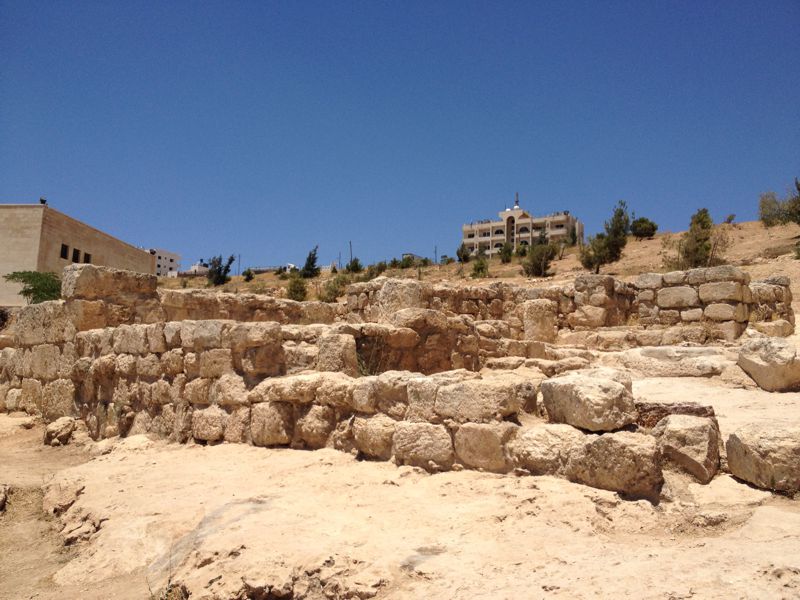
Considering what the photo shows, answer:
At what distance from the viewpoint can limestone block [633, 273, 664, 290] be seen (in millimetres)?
11484

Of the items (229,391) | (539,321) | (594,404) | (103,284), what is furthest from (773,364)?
(103,284)

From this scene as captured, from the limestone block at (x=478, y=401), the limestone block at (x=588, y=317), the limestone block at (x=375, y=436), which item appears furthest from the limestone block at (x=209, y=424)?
the limestone block at (x=588, y=317)

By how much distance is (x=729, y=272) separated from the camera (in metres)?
10.4

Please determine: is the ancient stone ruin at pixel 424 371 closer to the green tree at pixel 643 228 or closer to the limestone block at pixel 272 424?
the limestone block at pixel 272 424

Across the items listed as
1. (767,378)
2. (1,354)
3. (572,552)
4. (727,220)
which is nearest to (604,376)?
(572,552)

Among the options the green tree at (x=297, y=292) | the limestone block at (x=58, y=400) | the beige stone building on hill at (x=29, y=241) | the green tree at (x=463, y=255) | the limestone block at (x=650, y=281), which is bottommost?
the limestone block at (x=58, y=400)

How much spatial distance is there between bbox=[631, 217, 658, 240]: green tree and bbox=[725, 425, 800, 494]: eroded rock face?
34861 millimetres

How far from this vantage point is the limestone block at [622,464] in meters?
3.17

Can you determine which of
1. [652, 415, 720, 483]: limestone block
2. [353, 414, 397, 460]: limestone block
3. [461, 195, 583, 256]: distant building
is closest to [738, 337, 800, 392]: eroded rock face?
[652, 415, 720, 483]: limestone block

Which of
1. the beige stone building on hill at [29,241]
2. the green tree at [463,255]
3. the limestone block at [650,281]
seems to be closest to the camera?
the limestone block at [650,281]

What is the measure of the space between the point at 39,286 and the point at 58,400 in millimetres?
15504

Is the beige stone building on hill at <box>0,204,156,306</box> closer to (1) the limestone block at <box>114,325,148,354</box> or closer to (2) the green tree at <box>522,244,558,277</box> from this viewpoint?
(1) the limestone block at <box>114,325,148,354</box>

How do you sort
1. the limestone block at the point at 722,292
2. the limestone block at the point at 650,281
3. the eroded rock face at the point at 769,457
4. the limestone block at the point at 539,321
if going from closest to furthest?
the eroded rock face at the point at 769,457 → the limestone block at the point at 722,292 → the limestone block at the point at 650,281 → the limestone block at the point at 539,321

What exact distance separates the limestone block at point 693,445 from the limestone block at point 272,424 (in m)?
3.19
